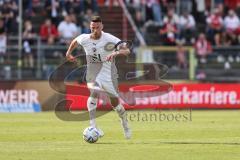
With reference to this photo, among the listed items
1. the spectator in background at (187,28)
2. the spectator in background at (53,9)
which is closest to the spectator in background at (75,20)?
the spectator in background at (53,9)

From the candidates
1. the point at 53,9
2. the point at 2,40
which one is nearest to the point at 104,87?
the point at 2,40

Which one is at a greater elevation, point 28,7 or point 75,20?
point 28,7

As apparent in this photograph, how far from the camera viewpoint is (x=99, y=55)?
60.4ft

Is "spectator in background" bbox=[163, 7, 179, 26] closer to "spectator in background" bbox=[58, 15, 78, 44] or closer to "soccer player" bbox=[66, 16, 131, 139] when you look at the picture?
"spectator in background" bbox=[58, 15, 78, 44]

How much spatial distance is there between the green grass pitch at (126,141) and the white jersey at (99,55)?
5.00ft

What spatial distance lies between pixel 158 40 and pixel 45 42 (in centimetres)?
563

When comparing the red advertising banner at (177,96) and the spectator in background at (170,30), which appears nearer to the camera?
the red advertising banner at (177,96)

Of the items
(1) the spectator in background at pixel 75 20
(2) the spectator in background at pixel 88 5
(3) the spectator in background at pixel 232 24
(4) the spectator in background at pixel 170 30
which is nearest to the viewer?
(1) the spectator in background at pixel 75 20

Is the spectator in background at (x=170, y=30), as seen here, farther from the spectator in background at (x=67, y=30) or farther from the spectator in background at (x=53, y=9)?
the spectator in background at (x=53, y=9)

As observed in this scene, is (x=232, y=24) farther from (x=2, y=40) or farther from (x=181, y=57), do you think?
(x=2, y=40)

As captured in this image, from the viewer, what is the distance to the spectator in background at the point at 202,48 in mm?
35688

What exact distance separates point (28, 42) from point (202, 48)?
7913 mm

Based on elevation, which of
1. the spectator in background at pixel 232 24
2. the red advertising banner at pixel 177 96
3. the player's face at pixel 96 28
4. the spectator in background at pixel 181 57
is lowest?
the red advertising banner at pixel 177 96

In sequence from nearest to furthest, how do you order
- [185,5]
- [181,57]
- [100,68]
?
[100,68]
[181,57]
[185,5]
